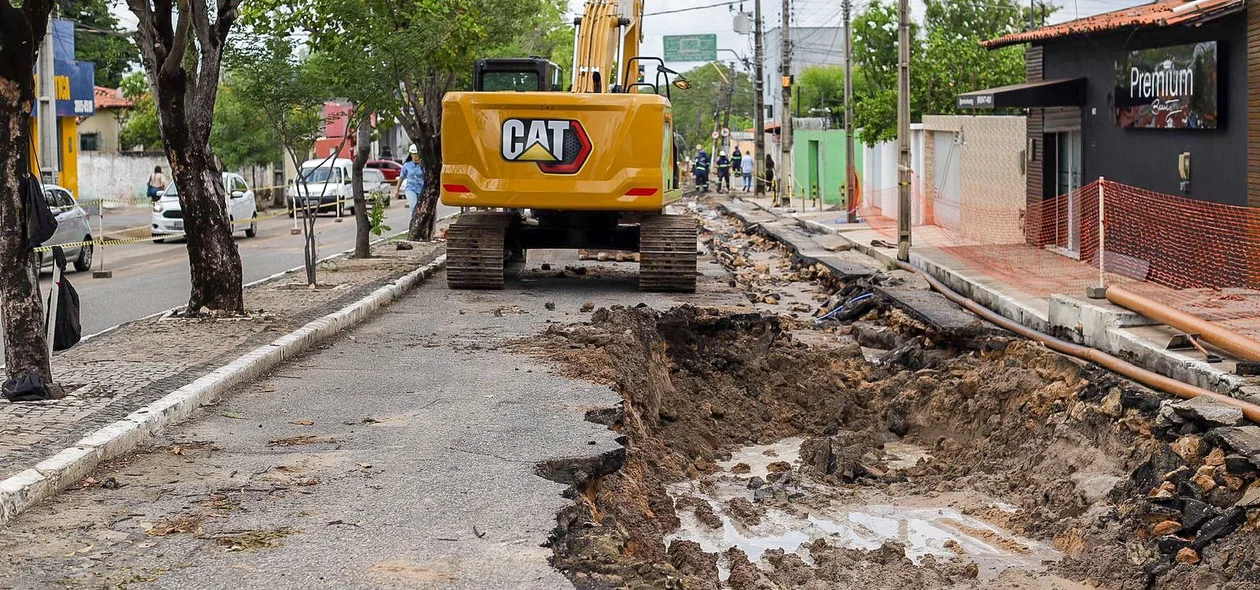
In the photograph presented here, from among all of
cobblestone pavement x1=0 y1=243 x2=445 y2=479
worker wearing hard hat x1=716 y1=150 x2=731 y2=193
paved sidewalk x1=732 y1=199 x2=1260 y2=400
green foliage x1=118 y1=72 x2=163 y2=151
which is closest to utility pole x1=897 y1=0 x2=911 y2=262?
paved sidewalk x1=732 y1=199 x2=1260 y2=400

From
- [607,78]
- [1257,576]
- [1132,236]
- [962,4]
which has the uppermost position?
[962,4]

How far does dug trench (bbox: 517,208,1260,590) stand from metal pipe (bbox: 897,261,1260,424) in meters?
0.19

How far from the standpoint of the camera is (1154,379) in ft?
34.6

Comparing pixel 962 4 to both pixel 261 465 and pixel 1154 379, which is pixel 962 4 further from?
pixel 261 465

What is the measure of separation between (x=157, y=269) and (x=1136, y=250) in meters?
15.1

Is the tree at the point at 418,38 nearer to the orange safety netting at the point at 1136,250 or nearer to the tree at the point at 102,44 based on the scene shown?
the orange safety netting at the point at 1136,250

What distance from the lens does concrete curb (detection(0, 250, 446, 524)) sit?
7113mm

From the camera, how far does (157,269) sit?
2372 centimetres

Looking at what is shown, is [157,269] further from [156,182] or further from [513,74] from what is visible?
[156,182]

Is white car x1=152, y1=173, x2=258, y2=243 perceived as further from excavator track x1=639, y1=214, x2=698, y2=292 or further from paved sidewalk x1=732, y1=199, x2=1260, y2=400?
paved sidewalk x1=732, y1=199, x2=1260, y2=400

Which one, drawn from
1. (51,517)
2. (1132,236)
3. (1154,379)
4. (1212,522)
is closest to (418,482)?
(51,517)

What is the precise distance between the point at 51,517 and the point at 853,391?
769 centimetres

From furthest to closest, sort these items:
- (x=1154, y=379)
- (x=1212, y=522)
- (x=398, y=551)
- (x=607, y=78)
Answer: (x=607, y=78), (x=1154, y=379), (x=1212, y=522), (x=398, y=551)

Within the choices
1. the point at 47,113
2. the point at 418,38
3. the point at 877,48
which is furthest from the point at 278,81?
the point at 877,48
